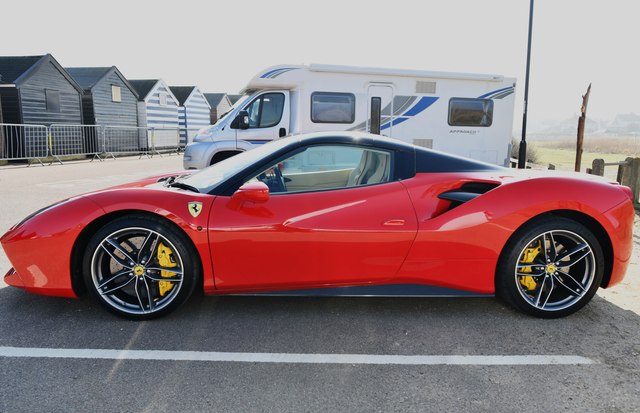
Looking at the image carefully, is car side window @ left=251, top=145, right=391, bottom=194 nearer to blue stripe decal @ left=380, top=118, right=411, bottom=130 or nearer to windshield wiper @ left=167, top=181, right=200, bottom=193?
windshield wiper @ left=167, top=181, right=200, bottom=193

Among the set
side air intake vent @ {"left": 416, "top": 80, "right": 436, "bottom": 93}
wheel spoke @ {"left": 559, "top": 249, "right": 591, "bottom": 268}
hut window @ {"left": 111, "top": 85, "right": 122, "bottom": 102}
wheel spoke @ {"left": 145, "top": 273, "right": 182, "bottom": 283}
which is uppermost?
hut window @ {"left": 111, "top": 85, "right": 122, "bottom": 102}

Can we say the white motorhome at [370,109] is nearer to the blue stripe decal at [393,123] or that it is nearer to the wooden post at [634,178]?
the blue stripe decal at [393,123]

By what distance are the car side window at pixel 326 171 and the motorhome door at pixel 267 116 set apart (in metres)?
6.32

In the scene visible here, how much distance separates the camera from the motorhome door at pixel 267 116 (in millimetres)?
9766

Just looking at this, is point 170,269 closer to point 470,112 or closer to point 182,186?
point 182,186

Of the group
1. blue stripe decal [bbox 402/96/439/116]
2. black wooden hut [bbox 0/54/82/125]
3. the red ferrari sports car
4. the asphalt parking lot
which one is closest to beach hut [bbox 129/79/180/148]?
black wooden hut [bbox 0/54/82/125]

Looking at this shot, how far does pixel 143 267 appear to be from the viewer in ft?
10.8

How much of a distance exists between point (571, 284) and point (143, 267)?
10.2ft

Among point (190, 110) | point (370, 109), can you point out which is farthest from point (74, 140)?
point (370, 109)

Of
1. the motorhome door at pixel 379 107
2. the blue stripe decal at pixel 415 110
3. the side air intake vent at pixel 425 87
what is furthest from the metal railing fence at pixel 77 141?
the side air intake vent at pixel 425 87

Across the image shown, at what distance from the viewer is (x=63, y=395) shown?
2.42m

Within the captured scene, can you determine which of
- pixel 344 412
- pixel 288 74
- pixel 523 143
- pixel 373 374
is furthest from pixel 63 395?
pixel 523 143

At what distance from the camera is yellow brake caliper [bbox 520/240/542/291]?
345 centimetres

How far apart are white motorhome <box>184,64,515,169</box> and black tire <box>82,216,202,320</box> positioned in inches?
251
